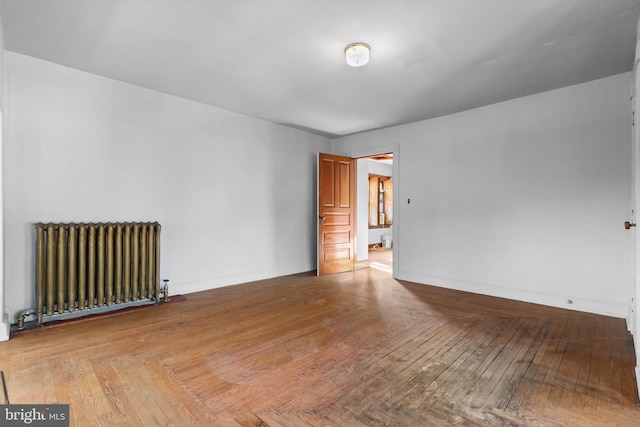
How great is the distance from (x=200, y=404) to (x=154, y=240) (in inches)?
92.9

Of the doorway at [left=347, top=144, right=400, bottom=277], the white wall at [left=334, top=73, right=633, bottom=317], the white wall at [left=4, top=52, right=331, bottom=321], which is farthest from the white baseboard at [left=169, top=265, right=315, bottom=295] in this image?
the white wall at [left=334, top=73, right=633, bottom=317]

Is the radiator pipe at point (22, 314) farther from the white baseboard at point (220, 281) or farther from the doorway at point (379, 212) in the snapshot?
the doorway at point (379, 212)

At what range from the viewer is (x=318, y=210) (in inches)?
213

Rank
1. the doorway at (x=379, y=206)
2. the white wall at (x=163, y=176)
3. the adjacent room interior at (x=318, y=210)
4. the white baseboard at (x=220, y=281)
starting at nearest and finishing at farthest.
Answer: the adjacent room interior at (x=318, y=210)
the white wall at (x=163, y=176)
the white baseboard at (x=220, y=281)
the doorway at (x=379, y=206)

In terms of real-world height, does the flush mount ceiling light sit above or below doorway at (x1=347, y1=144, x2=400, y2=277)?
above

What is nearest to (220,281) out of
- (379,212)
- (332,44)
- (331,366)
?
(331,366)

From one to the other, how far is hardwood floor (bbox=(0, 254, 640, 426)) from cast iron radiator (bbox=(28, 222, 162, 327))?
212mm

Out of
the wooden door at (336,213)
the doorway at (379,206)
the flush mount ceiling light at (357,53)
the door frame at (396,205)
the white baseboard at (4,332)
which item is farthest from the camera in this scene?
the doorway at (379,206)

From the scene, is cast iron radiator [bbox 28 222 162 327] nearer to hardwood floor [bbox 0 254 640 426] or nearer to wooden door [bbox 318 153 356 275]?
hardwood floor [bbox 0 254 640 426]

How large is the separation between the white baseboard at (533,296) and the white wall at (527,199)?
1cm

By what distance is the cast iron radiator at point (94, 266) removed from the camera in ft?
9.73

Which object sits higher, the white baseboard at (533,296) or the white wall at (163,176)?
the white wall at (163,176)

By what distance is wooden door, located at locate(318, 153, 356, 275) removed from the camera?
549 cm

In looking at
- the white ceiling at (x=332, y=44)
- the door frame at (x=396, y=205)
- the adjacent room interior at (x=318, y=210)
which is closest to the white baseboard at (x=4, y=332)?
the adjacent room interior at (x=318, y=210)
